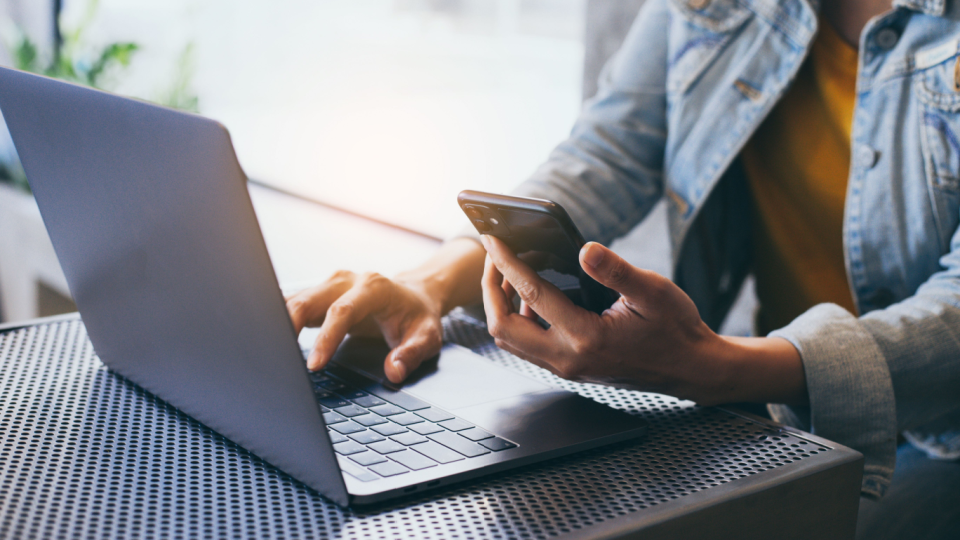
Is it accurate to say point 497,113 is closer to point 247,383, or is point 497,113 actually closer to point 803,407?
point 803,407

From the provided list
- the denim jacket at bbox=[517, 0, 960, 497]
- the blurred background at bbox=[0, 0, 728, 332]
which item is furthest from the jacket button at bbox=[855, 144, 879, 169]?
the blurred background at bbox=[0, 0, 728, 332]

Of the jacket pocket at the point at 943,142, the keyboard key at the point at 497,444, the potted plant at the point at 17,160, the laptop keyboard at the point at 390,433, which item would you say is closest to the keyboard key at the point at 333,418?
the laptop keyboard at the point at 390,433

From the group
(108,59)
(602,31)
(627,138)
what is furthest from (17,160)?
(627,138)

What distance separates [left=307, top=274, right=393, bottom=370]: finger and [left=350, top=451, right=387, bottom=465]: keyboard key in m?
0.16

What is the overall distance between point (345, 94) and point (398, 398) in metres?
2.27

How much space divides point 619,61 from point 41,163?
0.83m

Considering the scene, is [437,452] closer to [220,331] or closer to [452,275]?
[220,331]

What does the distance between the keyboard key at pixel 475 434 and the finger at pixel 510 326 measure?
11cm

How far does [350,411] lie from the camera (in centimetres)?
52

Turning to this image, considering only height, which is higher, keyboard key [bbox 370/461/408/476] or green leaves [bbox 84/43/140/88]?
keyboard key [bbox 370/461/408/476]

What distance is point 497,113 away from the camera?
2080 millimetres

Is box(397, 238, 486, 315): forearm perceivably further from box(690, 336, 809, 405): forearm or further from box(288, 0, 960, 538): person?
box(690, 336, 809, 405): forearm

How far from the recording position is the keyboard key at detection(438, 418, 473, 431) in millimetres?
499

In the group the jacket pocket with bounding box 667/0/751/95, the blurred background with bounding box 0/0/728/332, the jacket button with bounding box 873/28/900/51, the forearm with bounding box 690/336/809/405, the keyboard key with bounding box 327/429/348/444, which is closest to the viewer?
the keyboard key with bounding box 327/429/348/444
